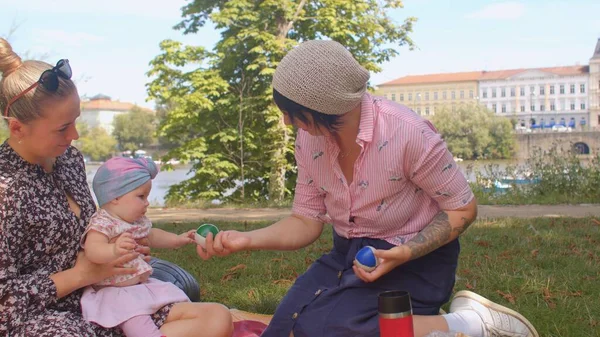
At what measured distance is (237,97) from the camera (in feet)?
51.3

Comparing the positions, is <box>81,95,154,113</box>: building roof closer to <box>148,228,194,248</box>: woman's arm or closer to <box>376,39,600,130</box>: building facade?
<box>376,39,600,130</box>: building facade

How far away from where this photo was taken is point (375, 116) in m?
2.77

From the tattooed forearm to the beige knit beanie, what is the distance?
0.60 m

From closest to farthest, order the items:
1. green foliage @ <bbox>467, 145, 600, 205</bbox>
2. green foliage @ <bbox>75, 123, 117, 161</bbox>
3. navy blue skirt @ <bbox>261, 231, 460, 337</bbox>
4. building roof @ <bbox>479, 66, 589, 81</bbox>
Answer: navy blue skirt @ <bbox>261, 231, 460, 337</bbox> < green foliage @ <bbox>467, 145, 600, 205</bbox> < green foliage @ <bbox>75, 123, 117, 161</bbox> < building roof @ <bbox>479, 66, 589, 81</bbox>

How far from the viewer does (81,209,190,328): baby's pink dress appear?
2658 millimetres

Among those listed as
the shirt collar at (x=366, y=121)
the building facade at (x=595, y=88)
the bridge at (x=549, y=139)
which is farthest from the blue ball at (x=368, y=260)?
the building facade at (x=595, y=88)

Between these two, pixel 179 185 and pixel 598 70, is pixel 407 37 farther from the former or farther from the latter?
pixel 598 70

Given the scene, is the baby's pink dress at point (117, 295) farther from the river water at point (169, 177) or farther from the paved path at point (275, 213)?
the paved path at point (275, 213)

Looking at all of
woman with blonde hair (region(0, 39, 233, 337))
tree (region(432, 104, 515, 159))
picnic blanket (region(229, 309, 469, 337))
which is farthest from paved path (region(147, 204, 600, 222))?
tree (region(432, 104, 515, 159))

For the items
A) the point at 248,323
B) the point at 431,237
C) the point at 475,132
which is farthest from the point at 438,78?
the point at 431,237

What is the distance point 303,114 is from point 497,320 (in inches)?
49.6

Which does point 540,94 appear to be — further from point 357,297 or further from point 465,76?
point 357,297

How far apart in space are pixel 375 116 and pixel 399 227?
19.5 inches

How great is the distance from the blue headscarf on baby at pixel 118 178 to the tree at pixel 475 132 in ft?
151
